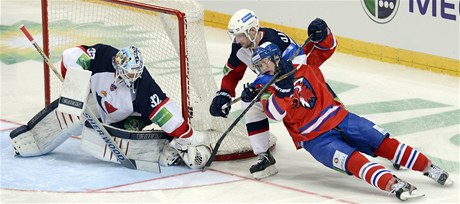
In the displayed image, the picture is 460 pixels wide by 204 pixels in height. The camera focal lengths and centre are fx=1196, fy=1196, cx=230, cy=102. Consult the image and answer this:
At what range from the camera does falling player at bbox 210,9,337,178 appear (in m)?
5.69

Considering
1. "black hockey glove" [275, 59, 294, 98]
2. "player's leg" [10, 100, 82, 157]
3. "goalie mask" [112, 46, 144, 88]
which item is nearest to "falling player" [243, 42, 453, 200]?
"black hockey glove" [275, 59, 294, 98]

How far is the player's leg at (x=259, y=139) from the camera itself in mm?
5781

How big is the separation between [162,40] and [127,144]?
959 millimetres

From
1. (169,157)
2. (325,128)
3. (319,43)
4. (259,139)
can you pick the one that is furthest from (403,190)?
(169,157)

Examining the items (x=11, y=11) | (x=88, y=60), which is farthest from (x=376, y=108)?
(x=11, y=11)

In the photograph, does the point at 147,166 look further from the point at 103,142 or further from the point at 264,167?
the point at 264,167

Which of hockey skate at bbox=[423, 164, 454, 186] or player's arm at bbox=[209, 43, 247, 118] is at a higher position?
player's arm at bbox=[209, 43, 247, 118]

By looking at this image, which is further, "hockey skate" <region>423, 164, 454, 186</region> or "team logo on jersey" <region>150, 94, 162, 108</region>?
"team logo on jersey" <region>150, 94, 162, 108</region>

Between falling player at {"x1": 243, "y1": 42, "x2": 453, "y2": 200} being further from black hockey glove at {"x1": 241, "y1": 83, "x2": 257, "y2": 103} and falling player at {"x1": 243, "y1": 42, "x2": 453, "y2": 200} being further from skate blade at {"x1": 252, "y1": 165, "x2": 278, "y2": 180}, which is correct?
skate blade at {"x1": 252, "y1": 165, "x2": 278, "y2": 180}

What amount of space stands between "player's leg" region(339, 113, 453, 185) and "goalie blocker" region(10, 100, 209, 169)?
77 cm

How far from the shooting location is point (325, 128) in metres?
5.61

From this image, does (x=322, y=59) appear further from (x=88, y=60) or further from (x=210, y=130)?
(x=88, y=60)

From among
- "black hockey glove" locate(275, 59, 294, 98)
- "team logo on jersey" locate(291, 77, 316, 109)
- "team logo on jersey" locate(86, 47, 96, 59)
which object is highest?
"black hockey glove" locate(275, 59, 294, 98)

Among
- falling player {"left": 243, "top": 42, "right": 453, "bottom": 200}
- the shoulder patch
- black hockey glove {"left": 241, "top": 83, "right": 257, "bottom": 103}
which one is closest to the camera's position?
falling player {"left": 243, "top": 42, "right": 453, "bottom": 200}
